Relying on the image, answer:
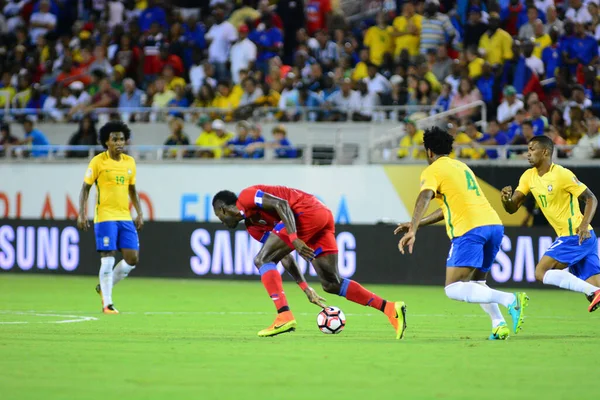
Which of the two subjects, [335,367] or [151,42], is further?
[151,42]

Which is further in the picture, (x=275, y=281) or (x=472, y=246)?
(x=275, y=281)

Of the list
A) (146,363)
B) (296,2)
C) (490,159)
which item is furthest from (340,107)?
(146,363)

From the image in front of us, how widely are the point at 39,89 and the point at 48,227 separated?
17.5 ft

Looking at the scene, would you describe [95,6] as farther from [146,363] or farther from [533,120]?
[146,363]

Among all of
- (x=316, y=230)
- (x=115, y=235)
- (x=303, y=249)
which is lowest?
(x=115, y=235)

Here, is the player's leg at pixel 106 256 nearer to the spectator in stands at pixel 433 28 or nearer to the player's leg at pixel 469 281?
the player's leg at pixel 469 281

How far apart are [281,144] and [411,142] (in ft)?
8.90

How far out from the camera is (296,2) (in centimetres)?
2777

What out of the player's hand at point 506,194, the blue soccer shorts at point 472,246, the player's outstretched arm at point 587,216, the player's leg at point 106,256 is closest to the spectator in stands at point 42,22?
the player's leg at point 106,256

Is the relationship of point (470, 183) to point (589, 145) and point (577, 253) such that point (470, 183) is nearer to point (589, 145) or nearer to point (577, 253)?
point (577, 253)

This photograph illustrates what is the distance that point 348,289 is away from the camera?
38.9 ft

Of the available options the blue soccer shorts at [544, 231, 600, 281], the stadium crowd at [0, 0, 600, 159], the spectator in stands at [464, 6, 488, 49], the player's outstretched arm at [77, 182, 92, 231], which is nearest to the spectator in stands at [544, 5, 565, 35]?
the stadium crowd at [0, 0, 600, 159]

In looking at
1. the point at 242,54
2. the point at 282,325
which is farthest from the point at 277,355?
the point at 242,54

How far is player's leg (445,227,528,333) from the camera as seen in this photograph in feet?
36.6
